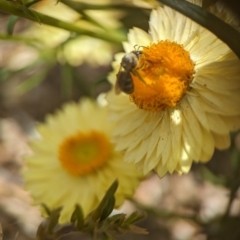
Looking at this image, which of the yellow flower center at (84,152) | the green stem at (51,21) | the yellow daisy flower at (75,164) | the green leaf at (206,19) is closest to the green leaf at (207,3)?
the green leaf at (206,19)

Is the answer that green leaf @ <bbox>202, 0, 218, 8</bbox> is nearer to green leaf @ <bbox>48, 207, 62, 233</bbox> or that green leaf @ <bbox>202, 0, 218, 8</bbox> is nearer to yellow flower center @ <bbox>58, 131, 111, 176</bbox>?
green leaf @ <bbox>48, 207, 62, 233</bbox>

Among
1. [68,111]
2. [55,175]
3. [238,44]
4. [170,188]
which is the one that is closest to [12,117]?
[170,188]

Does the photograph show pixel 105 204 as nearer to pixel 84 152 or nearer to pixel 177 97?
pixel 177 97

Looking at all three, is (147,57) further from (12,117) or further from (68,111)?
(12,117)

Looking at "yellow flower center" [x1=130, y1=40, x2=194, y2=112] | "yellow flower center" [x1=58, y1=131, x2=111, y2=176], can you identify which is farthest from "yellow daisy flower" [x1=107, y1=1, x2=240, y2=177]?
"yellow flower center" [x1=58, y1=131, x2=111, y2=176]

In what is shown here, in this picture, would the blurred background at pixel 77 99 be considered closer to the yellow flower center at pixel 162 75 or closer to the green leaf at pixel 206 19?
the yellow flower center at pixel 162 75

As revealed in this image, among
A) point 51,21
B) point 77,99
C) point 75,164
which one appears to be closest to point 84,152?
point 75,164
